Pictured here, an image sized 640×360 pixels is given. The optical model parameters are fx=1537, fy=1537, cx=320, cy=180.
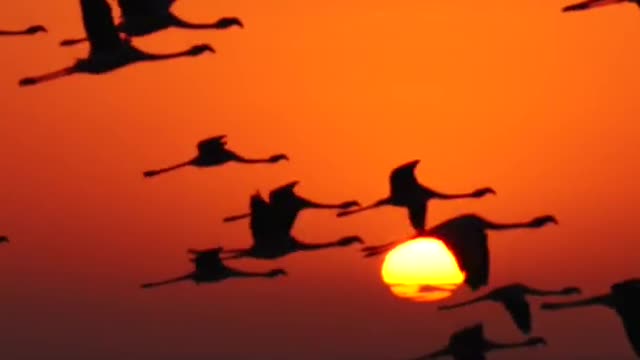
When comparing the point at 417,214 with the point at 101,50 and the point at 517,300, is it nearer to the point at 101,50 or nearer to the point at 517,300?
the point at 517,300

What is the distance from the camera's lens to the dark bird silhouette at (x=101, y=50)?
20047 millimetres

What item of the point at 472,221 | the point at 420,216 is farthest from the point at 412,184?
the point at 472,221

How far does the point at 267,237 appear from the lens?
25750 millimetres

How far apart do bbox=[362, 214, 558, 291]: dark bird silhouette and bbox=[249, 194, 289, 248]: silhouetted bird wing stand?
125 inches

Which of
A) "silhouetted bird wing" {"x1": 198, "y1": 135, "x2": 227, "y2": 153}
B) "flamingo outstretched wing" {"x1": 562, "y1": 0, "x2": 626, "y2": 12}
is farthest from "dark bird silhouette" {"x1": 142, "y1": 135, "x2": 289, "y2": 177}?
"flamingo outstretched wing" {"x1": 562, "y1": 0, "x2": 626, "y2": 12}

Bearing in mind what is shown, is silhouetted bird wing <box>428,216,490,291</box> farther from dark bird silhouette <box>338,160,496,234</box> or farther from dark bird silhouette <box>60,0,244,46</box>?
dark bird silhouette <box>60,0,244,46</box>

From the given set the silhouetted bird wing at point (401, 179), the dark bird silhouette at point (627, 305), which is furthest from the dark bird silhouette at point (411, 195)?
the dark bird silhouette at point (627, 305)

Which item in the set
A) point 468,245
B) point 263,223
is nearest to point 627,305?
point 468,245

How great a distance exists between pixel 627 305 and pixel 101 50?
308 inches

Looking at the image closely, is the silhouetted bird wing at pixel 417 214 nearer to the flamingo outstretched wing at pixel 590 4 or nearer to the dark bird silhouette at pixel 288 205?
the dark bird silhouette at pixel 288 205

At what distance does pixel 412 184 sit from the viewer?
24.7 meters

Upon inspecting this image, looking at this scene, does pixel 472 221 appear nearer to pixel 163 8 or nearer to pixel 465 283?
pixel 465 283

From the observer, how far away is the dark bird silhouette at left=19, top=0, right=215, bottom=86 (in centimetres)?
2005

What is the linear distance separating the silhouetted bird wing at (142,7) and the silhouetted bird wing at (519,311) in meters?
7.16
